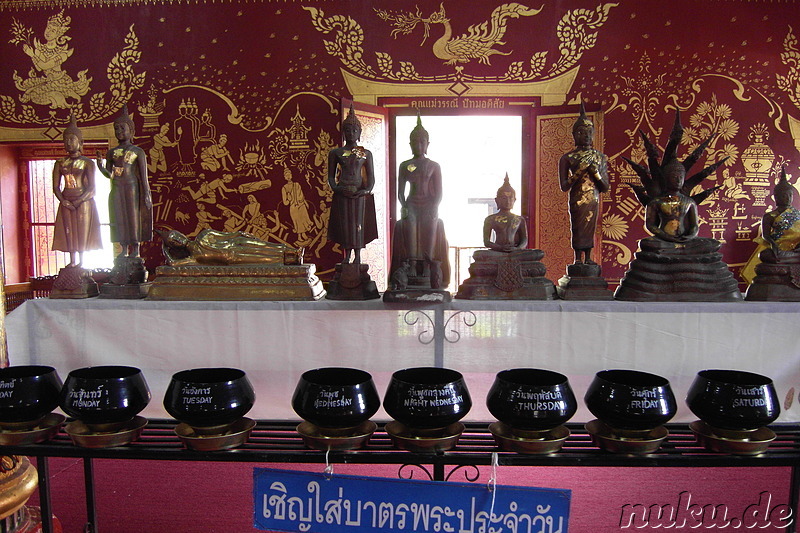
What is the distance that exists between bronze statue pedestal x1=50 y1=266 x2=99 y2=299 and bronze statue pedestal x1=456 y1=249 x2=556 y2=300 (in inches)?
64.7

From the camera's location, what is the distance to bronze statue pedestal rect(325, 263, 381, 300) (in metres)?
2.37

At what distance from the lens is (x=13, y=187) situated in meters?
5.34

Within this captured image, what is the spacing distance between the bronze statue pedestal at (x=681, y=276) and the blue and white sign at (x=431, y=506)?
60.8 inches

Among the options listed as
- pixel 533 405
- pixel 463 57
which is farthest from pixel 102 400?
pixel 463 57

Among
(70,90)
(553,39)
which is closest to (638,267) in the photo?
(553,39)

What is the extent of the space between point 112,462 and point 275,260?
107cm

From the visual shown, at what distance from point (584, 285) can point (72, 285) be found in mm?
2214

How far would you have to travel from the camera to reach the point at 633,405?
3.41 ft

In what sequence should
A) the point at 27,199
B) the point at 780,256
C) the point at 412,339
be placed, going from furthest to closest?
1. the point at 27,199
2. the point at 780,256
3. the point at 412,339

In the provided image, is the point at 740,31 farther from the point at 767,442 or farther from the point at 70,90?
the point at 70,90

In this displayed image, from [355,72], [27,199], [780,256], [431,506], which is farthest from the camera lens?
[27,199]

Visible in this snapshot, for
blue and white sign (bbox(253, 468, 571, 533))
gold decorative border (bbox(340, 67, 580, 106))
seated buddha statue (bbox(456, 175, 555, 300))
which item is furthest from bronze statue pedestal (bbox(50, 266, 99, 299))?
gold decorative border (bbox(340, 67, 580, 106))

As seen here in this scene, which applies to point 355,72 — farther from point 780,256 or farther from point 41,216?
point 780,256

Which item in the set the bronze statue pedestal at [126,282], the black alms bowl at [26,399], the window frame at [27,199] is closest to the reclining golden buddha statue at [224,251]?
the bronze statue pedestal at [126,282]
